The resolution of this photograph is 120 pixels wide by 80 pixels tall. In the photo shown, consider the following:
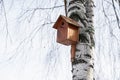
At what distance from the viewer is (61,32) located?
281 cm

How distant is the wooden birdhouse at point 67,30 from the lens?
2.57 m

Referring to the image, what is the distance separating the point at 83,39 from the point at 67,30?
252 mm

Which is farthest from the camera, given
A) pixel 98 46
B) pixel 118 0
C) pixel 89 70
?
pixel 98 46

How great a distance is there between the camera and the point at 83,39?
2.51 m

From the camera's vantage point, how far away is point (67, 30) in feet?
8.88

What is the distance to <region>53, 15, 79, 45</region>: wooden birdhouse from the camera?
101 inches

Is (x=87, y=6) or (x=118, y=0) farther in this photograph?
(x=118, y=0)

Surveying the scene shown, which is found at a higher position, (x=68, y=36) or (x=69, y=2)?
(x=69, y=2)

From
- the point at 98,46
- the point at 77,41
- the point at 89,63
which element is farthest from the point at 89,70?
the point at 98,46

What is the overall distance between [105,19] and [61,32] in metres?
0.73

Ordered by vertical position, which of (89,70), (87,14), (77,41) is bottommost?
(89,70)

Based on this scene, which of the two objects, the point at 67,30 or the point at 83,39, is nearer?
the point at 83,39

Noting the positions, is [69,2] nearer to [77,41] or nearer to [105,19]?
[77,41]

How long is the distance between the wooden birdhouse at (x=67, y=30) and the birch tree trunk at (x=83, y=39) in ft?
0.15
